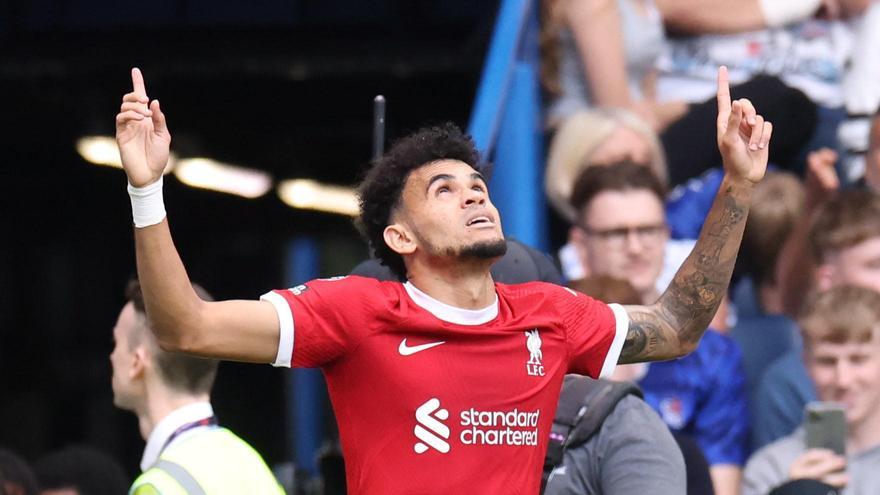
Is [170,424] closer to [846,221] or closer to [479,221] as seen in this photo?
[479,221]

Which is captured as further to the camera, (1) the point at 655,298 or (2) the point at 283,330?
(1) the point at 655,298

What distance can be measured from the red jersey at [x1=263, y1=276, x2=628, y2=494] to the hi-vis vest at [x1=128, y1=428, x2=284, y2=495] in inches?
16.5

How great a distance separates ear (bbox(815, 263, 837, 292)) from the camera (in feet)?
20.9

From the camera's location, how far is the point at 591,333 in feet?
13.5

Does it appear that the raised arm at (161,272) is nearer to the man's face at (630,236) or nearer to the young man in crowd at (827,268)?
the man's face at (630,236)

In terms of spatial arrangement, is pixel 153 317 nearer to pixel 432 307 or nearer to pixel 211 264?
pixel 432 307

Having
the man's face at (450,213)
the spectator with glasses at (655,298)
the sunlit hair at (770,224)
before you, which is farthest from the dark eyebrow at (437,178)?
the sunlit hair at (770,224)

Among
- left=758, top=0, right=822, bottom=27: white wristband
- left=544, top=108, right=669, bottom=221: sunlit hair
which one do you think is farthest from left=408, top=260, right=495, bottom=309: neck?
left=758, top=0, right=822, bottom=27: white wristband

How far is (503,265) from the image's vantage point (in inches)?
188

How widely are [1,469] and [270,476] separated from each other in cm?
240

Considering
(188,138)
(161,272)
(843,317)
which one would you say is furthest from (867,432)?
(188,138)

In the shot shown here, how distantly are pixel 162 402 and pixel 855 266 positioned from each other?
9.25ft

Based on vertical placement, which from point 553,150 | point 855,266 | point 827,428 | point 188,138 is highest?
point 188,138

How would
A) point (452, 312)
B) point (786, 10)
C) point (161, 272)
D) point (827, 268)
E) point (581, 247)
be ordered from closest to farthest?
point (161, 272) → point (452, 312) → point (827, 268) → point (581, 247) → point (786, 10)
